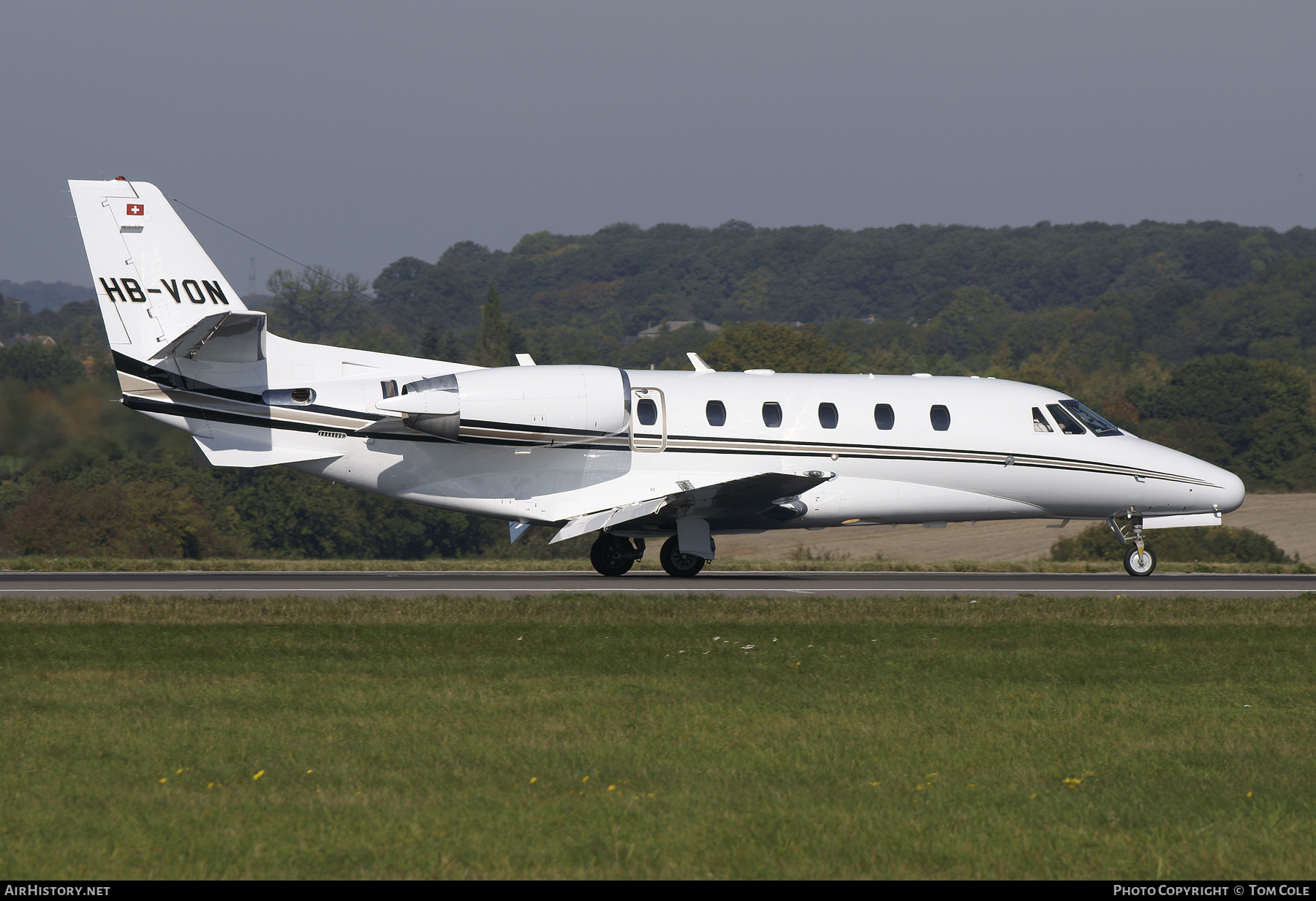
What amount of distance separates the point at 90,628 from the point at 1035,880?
41.6 feet

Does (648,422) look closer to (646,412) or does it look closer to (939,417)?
(646,412)

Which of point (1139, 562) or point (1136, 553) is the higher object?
point (1136, 553)

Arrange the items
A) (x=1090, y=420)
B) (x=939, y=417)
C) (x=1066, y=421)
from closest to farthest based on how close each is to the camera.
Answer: (x=939, y=417), (x=1066, y=421), (x=1090, y=420)

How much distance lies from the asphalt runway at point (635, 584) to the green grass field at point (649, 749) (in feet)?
13.4

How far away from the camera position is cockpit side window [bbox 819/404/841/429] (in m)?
23.9

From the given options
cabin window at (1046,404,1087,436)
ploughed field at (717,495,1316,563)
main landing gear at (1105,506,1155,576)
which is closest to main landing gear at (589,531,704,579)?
cabin window at (1046,404,1087,436)

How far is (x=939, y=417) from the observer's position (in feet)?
80.7

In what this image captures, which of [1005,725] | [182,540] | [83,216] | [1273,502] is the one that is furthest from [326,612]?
[1273,502]

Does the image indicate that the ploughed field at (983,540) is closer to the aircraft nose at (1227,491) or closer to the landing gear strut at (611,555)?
the aircraft nose at (1227,491)

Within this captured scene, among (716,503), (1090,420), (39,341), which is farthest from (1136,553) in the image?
(39,341)

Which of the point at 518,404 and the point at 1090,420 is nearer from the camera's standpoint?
the point at 518,404

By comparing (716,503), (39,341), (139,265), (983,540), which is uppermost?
(39,341)

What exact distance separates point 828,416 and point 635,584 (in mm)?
4358

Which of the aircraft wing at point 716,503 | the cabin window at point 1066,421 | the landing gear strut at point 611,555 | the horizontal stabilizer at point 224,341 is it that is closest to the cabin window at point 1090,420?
the cabin window at point 1066,421
